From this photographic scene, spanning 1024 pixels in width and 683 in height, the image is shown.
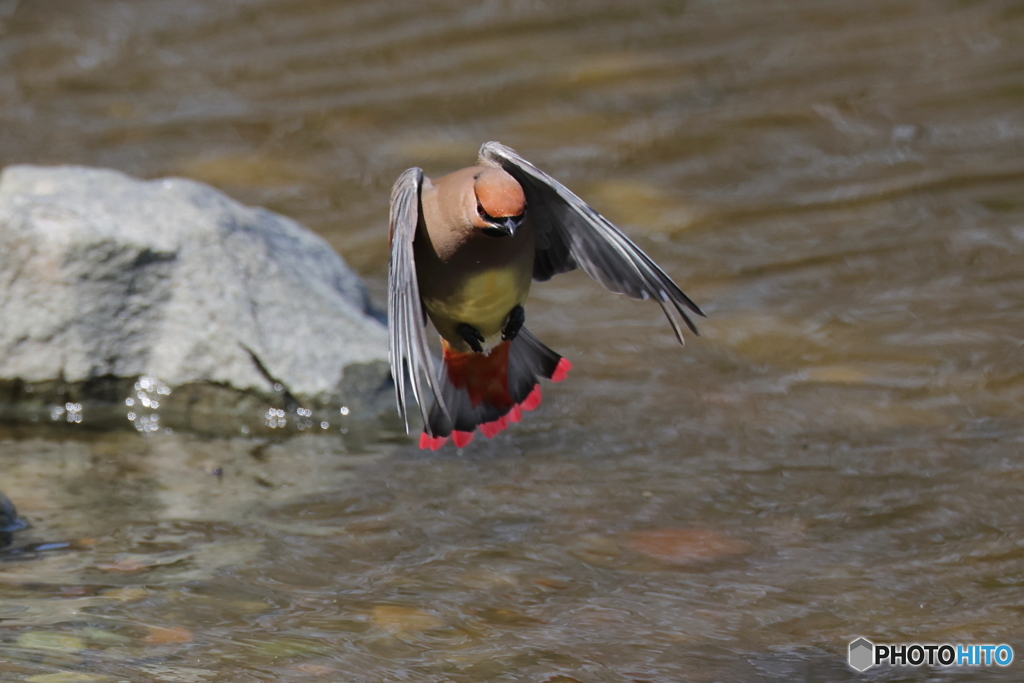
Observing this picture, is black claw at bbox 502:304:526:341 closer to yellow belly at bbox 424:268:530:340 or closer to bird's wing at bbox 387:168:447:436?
yellow belly at bbox 424:268:530:340

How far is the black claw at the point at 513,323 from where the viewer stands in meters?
3.63

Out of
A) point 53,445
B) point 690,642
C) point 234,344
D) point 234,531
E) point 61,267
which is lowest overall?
point 690,642

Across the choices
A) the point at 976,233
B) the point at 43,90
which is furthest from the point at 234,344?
the point at 43,90

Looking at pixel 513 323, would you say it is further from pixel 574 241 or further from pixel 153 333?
pixel 153 333

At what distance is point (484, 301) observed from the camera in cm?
345

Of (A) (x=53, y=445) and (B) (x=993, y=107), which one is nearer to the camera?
(A) (x=53, y=445)

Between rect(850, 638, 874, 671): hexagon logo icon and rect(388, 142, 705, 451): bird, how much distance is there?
90 centimetres

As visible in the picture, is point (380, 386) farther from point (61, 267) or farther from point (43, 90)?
point (43, 90)

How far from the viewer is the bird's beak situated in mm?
3127

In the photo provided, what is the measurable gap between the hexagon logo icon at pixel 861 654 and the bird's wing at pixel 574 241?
92 cm

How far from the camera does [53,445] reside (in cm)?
451

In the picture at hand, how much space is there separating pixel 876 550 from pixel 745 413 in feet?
3.42

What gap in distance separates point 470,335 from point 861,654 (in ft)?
4.33

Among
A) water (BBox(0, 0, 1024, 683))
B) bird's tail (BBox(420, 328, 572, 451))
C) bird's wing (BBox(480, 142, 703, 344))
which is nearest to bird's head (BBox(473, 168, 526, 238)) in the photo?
bird's wing (BBox(480, 142, 703, 344))
